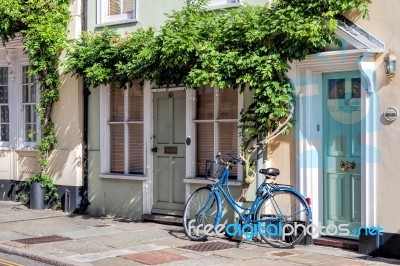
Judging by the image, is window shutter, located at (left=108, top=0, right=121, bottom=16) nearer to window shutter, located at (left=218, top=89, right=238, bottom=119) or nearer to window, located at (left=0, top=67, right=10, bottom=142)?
Result: window shutter, located at (left=218, top=89, right=238, bottom=119)

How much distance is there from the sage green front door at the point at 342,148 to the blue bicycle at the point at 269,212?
580mm

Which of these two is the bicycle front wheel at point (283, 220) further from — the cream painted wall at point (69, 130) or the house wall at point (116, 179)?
the cream painted wall at point (69, 130)

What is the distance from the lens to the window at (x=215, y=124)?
1109 cm

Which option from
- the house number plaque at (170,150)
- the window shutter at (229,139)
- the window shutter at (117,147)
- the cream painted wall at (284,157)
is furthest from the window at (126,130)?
the cream painted wall at (284,157)

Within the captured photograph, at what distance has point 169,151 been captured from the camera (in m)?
12.0

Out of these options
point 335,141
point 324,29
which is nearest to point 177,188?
point 335,141

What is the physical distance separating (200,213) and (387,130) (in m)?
3.02

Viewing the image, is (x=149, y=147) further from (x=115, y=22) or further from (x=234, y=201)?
(x=234, y=201)

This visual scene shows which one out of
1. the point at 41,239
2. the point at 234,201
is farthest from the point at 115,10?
the point at 234,201

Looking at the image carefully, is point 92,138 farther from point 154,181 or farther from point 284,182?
point 284,182

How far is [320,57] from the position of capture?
965 centimetres

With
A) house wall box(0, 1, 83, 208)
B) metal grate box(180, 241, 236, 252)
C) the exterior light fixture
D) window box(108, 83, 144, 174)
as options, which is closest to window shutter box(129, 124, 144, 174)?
window box(108, 83, 144, 174)

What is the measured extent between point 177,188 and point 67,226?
2008mm

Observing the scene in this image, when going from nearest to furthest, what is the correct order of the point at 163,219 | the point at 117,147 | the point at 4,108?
the point at 163,219, the point at 117,147, the point at 4,108
